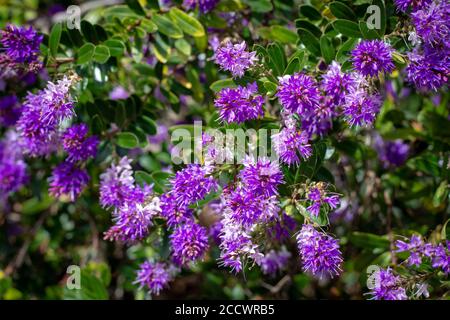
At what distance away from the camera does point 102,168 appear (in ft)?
10.4

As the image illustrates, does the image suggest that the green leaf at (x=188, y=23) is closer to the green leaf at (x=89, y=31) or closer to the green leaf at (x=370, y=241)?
the green leaf at (x=89, y=31)

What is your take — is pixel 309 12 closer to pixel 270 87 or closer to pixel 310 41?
pixel 310 41

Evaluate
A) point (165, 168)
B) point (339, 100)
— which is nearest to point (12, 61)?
point (165, 168)

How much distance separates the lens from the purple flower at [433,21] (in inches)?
79.0

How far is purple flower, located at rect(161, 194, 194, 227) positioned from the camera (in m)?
2.19

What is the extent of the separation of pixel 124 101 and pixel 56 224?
1096 millimetres

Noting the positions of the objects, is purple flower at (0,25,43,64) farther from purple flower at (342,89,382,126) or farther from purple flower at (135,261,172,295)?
purple flower at (342,89,382,126)

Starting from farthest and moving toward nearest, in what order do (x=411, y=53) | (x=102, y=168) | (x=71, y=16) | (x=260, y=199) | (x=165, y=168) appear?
(x=102, y=168)
(x=165, y=168)
(x=71, y=16)
(x=411, y=53)
(x=260, y=199)

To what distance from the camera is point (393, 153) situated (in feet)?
10.0

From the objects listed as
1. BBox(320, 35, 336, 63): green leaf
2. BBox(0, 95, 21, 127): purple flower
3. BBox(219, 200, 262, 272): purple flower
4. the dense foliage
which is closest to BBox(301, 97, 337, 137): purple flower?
the dense foliage

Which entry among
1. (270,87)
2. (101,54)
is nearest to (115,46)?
(101,54)

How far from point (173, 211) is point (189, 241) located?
0.45 feet

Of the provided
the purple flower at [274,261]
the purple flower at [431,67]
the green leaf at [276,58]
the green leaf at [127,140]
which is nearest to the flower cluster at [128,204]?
the green leaf at [127,140]
